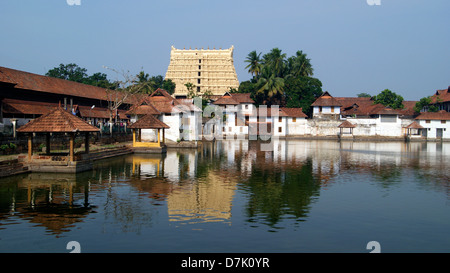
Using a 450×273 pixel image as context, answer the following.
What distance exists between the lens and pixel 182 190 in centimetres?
1659

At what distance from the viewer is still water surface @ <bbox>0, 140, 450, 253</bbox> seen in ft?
32.6

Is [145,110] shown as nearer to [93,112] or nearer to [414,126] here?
[93,112]

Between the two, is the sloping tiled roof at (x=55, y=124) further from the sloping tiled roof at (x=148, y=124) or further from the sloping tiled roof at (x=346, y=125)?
the sloping tiled roof at (x=346, y=125)

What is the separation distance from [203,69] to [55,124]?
261 ft

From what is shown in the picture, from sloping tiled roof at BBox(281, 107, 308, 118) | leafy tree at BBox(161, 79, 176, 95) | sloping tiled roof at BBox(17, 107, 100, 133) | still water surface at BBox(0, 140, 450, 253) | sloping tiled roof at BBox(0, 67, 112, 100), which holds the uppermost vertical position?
leafy tree at BBox(161, 79, 176, 95)

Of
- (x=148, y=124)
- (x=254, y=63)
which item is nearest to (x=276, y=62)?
(x=254, y=63)

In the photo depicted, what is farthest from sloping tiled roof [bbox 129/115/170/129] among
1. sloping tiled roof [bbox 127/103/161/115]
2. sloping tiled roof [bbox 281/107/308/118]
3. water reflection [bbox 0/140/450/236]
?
sloping tiled roof [bbox 281/107/308/118]

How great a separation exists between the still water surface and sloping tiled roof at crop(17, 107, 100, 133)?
8.44 ft

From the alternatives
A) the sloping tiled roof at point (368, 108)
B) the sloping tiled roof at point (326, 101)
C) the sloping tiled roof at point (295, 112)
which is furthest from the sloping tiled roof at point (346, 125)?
the sloping tiled roof at point (295, 112)

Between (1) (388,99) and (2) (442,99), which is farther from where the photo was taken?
(1) (388,99)

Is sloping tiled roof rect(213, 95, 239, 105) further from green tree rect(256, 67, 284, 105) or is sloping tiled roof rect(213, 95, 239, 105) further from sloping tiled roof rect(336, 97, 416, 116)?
sloping tiled roof rect(336, 97, 416, 116)

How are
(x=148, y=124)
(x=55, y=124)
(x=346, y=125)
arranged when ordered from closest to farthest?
(x=55, y=124)
(x=148, y=124)
(x=346, y=125)

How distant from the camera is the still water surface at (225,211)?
9.92 m
